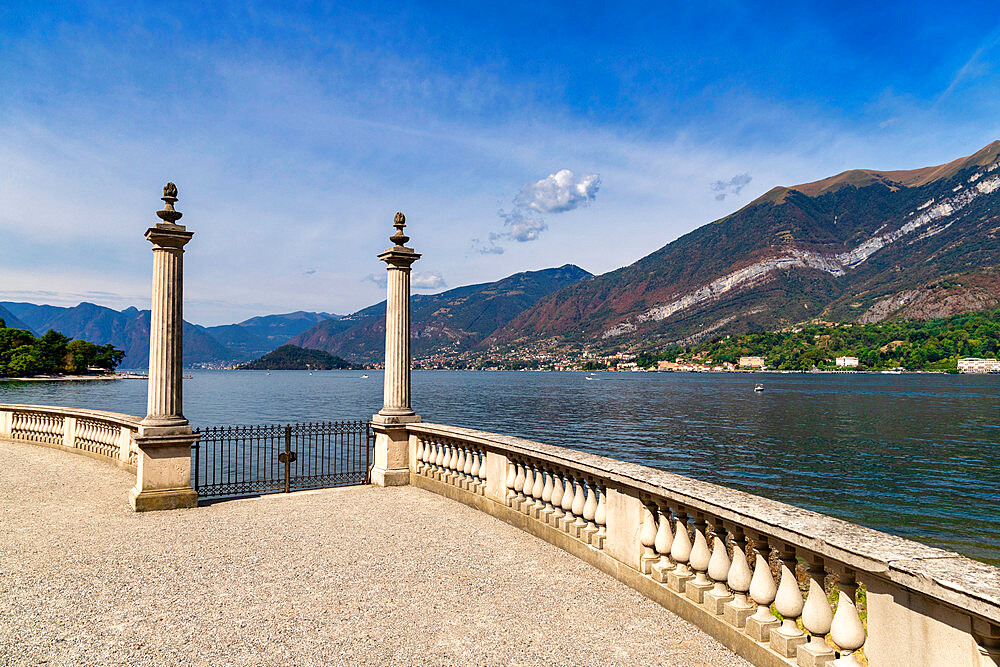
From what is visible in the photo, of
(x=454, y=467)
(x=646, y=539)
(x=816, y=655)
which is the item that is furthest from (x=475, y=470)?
(x=816, y=655)

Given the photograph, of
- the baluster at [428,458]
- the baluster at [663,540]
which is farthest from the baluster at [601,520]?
the baluster at [428,458]

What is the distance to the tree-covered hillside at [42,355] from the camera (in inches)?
4817

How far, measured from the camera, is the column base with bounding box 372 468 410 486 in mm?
11570

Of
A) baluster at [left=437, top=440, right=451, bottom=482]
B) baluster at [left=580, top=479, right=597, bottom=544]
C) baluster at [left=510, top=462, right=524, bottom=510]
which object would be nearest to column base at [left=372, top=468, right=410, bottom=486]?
baluster at [left=437, top=440, right=451, bottom=482]

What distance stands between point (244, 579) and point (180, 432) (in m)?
A: 4.46

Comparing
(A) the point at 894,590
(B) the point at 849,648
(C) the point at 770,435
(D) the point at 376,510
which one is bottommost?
(C) the point at 770,435

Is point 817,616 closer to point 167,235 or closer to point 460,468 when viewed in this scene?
point 460,468

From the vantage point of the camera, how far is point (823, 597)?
12.0ft

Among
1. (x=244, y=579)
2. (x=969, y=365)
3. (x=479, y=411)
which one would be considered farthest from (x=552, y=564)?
(x=969, y=365)

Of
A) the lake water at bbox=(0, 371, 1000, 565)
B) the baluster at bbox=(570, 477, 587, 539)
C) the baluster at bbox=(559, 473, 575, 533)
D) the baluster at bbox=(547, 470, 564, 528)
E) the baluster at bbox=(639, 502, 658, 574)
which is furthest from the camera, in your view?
the lake water at bbox=(0, 371, 1000, 565)

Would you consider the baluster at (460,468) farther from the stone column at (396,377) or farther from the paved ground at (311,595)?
the stone column at (396,377)

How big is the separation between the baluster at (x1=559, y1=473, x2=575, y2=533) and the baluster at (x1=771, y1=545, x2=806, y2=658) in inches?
128

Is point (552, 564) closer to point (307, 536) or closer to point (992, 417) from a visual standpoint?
point (307, 536)

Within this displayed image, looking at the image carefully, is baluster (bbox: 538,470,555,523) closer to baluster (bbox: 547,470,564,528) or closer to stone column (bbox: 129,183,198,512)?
baluster (bbox: 547,470,564,528)
